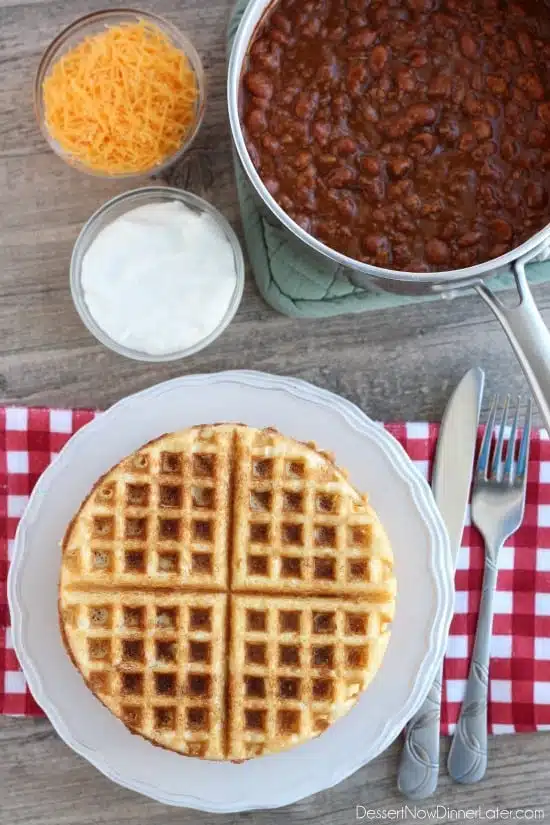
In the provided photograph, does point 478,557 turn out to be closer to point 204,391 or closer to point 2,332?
point 204,391

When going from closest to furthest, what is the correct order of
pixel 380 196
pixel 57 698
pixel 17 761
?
pixel 380 196
pixel 57 698
pixel 17 761

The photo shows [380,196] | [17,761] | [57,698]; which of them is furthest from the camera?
Answer: [17,761]

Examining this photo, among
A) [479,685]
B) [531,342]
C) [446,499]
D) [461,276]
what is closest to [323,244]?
[461,276]

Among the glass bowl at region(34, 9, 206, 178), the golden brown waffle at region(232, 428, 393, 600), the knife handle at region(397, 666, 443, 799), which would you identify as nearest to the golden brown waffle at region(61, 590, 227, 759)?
the golden brown waffle at region(232, 428, 393, 600)

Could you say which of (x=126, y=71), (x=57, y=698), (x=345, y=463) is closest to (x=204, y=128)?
(x=126, y=71)

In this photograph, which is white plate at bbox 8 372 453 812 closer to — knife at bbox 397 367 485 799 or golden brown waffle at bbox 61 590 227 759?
knife at bbox 397 367 485 799
